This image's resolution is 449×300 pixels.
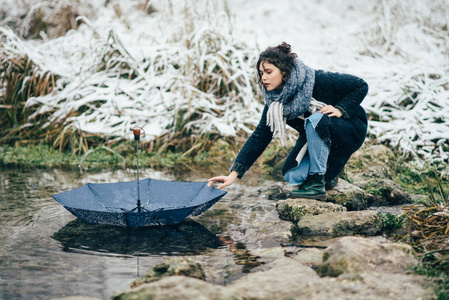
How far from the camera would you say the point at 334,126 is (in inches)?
126

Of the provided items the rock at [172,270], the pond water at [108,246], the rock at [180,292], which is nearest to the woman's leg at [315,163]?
the pond water at [108,246]

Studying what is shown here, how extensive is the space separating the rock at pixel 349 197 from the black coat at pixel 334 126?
5.5 inches

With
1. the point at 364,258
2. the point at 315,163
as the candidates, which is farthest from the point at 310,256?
the point at 315,163

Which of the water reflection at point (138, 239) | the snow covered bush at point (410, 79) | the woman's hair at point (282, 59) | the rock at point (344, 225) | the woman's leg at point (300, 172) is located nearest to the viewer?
the water reflection at point (138, 239)

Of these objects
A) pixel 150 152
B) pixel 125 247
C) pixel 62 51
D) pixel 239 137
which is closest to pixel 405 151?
pixel 239 137

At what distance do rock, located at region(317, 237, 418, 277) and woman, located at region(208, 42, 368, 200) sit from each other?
1.18 meters

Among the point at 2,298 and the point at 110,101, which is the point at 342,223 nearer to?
the point at 2,298

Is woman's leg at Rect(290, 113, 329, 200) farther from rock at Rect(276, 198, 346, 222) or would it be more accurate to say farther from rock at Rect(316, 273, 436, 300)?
rock at Rect(316, 273, 436, 300)

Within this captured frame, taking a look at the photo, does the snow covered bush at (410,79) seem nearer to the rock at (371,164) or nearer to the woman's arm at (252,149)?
the rock at (371,164)

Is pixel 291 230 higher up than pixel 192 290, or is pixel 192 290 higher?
pixel 192 290

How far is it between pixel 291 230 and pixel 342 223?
0.30 meters

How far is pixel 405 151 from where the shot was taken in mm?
4984

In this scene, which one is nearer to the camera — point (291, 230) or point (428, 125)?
point (291, 230)

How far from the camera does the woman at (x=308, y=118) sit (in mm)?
3166
